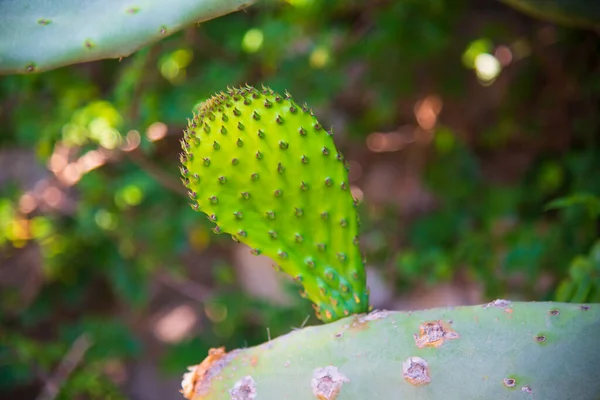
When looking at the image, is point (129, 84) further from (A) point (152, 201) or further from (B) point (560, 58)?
(B) point (560, 58)

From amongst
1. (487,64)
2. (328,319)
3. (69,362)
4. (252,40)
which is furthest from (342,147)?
(328,319)

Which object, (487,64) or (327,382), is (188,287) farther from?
(327,382)

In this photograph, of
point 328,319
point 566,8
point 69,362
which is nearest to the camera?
point 328,319

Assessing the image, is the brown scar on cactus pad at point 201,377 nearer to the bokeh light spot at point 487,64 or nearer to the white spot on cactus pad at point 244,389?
the white spot on cactus pad at point 244,389

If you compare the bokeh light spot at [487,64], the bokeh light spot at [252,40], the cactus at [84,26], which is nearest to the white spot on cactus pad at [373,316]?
the cactus at [84,26]

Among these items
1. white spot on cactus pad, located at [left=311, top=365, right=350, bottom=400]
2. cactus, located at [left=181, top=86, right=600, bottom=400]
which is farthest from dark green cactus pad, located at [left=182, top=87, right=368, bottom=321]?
white spot on cactus pad, located at [left=311, top=365, right=350, bottom=400]

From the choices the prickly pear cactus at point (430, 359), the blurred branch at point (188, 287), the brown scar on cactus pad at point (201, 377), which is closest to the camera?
the prickly pear cactus at point (430, 359)

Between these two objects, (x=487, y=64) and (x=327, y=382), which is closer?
(x=327, y=382)
